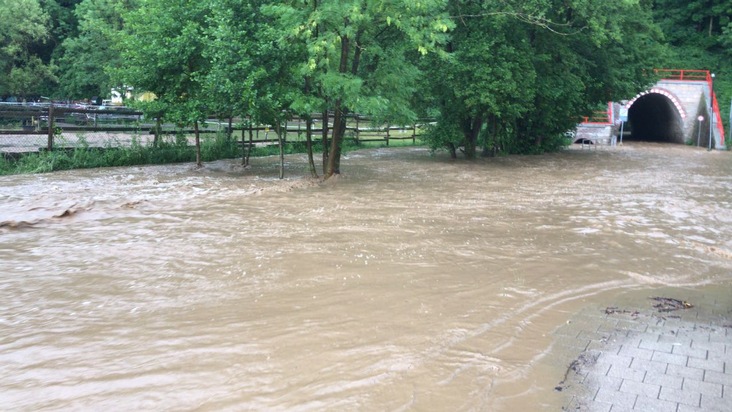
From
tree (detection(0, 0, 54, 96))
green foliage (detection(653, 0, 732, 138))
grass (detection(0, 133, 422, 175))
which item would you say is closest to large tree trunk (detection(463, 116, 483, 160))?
grass (detection(0, 133, 422, 175))

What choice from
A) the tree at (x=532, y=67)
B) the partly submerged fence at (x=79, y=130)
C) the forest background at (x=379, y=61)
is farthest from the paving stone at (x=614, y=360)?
the tree at (x=532, y=67)

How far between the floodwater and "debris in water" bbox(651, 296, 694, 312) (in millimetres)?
493

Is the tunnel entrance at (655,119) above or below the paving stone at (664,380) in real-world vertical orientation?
above

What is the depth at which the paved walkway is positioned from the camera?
4.32 metres

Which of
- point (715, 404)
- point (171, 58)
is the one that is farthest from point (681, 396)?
point (171, 58)

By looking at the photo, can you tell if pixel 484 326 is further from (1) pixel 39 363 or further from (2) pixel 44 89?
(2) pixel 44 89

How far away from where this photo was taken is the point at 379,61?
54.4 ft

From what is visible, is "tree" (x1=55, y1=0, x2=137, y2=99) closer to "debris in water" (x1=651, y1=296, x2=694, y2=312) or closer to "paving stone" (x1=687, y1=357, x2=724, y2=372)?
"debris in water" (x1=651, y1=296, x2=694, y2=312)

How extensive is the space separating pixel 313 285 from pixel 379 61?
10.7 meters

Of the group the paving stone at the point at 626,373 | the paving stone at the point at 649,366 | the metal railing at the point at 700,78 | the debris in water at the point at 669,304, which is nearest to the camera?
the paving stone at the point at 626,373

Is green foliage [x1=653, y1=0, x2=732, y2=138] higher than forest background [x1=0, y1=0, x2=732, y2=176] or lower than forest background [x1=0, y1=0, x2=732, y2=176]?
higher

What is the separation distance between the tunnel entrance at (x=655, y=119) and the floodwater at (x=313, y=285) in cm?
2770

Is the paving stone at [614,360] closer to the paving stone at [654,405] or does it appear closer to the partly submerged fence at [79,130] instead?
the paving stone at [654,405]

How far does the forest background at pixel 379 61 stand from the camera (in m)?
14.8
